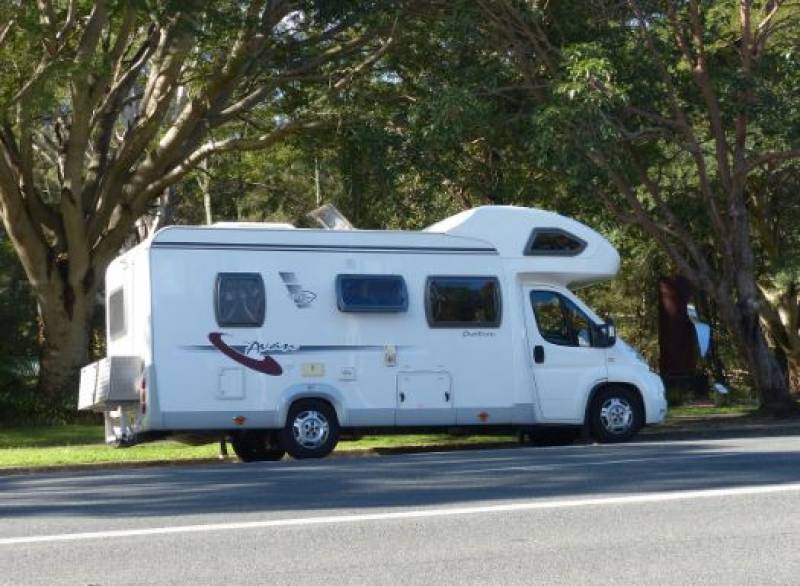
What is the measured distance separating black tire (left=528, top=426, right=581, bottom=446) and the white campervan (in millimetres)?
383

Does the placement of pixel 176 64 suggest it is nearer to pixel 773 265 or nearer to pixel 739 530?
pixel 773 265

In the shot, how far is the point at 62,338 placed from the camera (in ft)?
89.1

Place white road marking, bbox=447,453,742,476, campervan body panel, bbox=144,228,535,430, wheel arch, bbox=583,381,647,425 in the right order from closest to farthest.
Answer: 1. white road marking, bbox=447,453,742,476
2. campervan body panel, bbox=144,228,535,430
3. wheel arch, bbox=583,381,647,425

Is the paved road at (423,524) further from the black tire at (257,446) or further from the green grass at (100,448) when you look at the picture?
the green grass at (100,448)

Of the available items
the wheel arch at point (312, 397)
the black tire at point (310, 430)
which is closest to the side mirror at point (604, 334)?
the wheel arch at point (312, 397)

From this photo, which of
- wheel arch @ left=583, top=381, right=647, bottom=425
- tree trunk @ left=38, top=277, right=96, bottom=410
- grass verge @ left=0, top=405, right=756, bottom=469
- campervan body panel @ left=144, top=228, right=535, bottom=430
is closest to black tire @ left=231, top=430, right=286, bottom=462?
campervan body panel @ left=144, top=228, right=535, bottom=430

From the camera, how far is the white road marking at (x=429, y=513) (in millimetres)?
9172

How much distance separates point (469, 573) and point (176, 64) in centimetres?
1862

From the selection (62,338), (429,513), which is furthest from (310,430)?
(62,338)

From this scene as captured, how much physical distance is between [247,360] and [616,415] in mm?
4983

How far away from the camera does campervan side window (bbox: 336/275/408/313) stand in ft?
55.9

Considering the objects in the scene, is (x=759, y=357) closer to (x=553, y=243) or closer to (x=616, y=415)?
(x=616, y=415)

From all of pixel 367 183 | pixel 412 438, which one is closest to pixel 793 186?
pixel 367 183

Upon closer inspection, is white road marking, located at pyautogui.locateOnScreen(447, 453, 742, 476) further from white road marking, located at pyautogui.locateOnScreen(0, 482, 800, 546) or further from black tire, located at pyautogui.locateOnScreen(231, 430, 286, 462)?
black tire, located at pyautogui.locateOnScreen(231, 430, 286, 462)
